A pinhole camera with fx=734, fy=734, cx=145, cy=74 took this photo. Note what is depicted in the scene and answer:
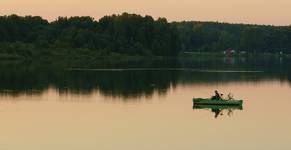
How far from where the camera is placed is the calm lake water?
3438cm

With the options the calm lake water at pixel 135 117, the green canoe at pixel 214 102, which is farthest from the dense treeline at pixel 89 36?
the green canoe at pixel 214 102

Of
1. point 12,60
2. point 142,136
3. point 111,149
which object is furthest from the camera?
point 12,60

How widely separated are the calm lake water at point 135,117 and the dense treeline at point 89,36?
2742 inches

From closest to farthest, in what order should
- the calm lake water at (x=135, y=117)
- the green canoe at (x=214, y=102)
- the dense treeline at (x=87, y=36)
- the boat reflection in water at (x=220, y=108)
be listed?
the calm lake water at (x=135, y=117) → the boat reflection in water at (x=220, y=108) → the green canoe at (x=214, y=102) → the dense treeline at (x=87, y=36)

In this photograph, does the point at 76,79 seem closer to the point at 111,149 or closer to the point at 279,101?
the point at 279,101

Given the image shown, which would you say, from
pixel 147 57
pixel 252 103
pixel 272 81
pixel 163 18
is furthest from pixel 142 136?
pixel 163 18

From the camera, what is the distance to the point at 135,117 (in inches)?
1741

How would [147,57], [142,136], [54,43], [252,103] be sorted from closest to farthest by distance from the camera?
[142,136] < [252,103] < [54,43] < [147,57]

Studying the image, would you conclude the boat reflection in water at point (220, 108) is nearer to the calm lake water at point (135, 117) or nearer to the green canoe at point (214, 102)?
the green canoe at point (214, 102)

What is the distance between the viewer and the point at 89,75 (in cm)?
8575

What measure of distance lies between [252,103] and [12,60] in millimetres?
80560

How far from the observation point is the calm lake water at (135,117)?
113ft

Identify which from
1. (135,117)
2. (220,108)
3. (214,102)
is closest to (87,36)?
(214,102)

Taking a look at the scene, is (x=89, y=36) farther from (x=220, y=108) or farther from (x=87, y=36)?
(x=220, y=108)
